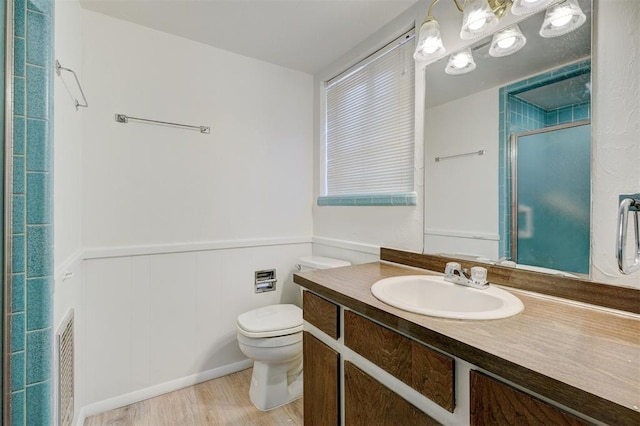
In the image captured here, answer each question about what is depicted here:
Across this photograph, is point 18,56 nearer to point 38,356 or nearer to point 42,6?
point 42,6

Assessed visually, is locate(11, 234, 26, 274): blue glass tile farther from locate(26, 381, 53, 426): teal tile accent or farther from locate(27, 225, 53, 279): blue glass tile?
locate(26, 381, 53, 426): teal tile accent

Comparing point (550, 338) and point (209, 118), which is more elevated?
point (209, 118)

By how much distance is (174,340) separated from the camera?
1.87m

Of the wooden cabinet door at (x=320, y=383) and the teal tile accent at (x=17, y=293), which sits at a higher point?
the teal tile accent at (x=17, y=293)

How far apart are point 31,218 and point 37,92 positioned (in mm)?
351

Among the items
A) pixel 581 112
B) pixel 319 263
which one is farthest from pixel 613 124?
pixel 319 263

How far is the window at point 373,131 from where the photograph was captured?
5.44ft

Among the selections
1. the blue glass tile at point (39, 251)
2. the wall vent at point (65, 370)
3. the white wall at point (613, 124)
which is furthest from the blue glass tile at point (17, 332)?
the white wall at point (613, 124)

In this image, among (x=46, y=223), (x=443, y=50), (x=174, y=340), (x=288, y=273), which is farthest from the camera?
(x=288, y=273)

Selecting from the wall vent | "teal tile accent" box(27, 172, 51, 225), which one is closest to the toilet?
the wall vent

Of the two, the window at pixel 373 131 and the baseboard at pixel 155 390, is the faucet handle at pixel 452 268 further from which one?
the baseboard at pixel 155 390

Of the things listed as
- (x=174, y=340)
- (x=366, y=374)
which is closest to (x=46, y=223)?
(x=366, y=374)

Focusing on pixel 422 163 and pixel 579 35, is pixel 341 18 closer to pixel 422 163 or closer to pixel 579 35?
pixel 422 163

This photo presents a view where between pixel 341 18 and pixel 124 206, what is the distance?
166 centimetres
